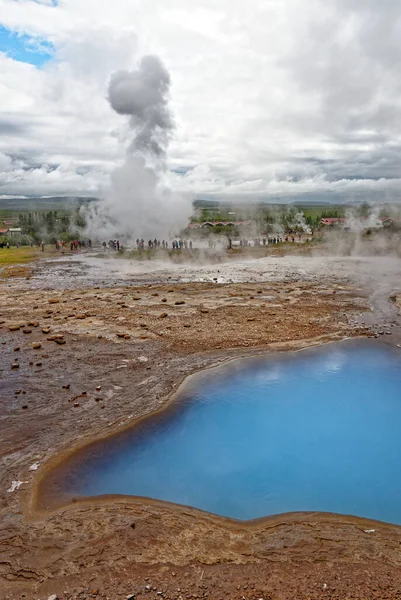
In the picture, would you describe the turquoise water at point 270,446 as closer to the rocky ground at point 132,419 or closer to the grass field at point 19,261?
the rocky ground at point 132,419

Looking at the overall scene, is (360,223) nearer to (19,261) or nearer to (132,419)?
(19,261)

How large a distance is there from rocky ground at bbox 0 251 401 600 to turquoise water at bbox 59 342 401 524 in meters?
0.38

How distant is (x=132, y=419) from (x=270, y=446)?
2040mm

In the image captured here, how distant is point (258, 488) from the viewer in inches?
216

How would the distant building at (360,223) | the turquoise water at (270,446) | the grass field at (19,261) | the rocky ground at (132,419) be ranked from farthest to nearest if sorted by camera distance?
1. the distant building at (360,223)
2. the grass field at (19,261)
3. the turquoise water at (270,446)
4. the rocky ground at (132,419)

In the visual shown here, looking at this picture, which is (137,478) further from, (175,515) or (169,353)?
(169,353)

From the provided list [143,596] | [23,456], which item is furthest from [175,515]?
[23,456]

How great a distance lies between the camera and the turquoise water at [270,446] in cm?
529

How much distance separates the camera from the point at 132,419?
683cm

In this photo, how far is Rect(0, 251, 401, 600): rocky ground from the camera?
12.8 ft

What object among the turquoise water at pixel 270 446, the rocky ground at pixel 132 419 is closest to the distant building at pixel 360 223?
the rocky ground at pixel 132 419

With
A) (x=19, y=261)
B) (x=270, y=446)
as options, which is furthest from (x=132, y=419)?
(x=19, y=261)

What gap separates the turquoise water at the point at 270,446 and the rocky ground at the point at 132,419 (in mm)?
384

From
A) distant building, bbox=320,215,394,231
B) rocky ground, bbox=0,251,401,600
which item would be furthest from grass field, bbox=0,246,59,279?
distant building, bbox=320,215,394,231
